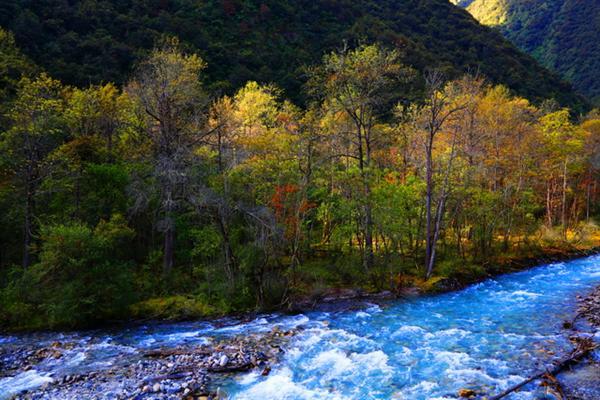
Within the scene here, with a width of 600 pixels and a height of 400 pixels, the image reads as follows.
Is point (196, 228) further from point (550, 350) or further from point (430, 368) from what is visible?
point (550, 350)

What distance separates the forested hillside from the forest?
99959mm

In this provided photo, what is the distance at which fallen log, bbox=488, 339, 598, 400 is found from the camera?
35.4 ft

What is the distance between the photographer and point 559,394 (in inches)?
426

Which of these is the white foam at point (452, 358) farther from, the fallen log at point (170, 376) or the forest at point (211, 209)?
the forest at point (211, 209)

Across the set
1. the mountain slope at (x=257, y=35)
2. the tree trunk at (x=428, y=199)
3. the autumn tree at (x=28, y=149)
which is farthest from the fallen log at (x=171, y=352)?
the mountain slope at (x=257, y=35)

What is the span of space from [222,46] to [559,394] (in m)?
65.6

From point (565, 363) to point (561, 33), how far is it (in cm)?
14409

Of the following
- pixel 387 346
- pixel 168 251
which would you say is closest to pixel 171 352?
pixel 387 346

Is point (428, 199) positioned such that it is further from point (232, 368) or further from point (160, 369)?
point (160, 369)

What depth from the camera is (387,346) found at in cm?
1496

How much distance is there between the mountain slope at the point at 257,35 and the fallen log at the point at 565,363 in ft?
151

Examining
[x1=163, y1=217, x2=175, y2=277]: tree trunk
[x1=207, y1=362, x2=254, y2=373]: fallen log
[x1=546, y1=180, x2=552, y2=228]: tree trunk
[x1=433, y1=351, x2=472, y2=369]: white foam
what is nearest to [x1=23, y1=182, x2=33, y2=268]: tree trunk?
[x1=163, y1=217, x2=175, y2=277]: tree trunk

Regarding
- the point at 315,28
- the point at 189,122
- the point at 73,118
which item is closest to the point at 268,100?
the point at 189,122

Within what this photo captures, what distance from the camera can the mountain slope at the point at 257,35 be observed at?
2056 inches
